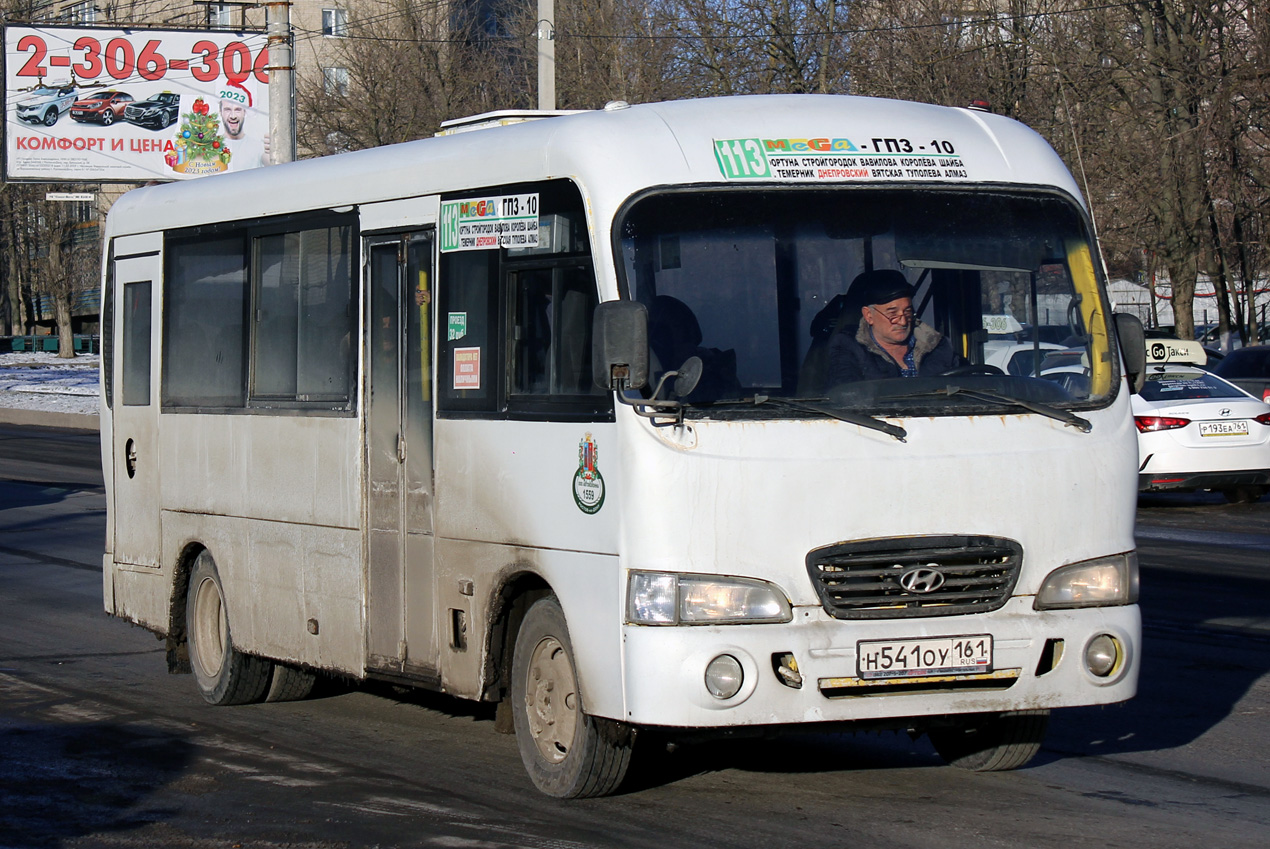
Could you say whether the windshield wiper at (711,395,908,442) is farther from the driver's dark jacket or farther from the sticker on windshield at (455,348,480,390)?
the sticker on windshield at (455,348,480,390)

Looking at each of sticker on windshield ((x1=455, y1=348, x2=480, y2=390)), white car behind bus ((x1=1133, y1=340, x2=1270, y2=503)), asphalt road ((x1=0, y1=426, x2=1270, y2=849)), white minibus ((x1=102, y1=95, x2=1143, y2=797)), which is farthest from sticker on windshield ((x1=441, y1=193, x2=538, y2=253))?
white car behind bus ((x1=1133, y1=340, x2=1270, y2=503))

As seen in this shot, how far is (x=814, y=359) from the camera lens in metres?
6.28

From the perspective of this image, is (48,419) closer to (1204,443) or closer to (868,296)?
(1204,443)

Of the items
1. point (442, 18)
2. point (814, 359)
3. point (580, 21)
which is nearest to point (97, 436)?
point (580, 21)

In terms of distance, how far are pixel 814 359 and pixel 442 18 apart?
46.0 metres

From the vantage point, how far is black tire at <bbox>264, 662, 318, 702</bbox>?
930cm

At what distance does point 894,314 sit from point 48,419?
118 ft

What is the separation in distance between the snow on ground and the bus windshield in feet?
115

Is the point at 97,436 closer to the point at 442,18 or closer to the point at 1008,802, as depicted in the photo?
the point at 442,18

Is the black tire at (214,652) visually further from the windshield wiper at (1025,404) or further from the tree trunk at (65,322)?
the tree trunk at (65,322)

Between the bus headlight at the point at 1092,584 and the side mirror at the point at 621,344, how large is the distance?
1647 millimetres

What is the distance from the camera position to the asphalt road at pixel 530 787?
6141 mm

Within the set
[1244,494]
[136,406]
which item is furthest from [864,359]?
[1244,494]

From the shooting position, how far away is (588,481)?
629 centimetres
